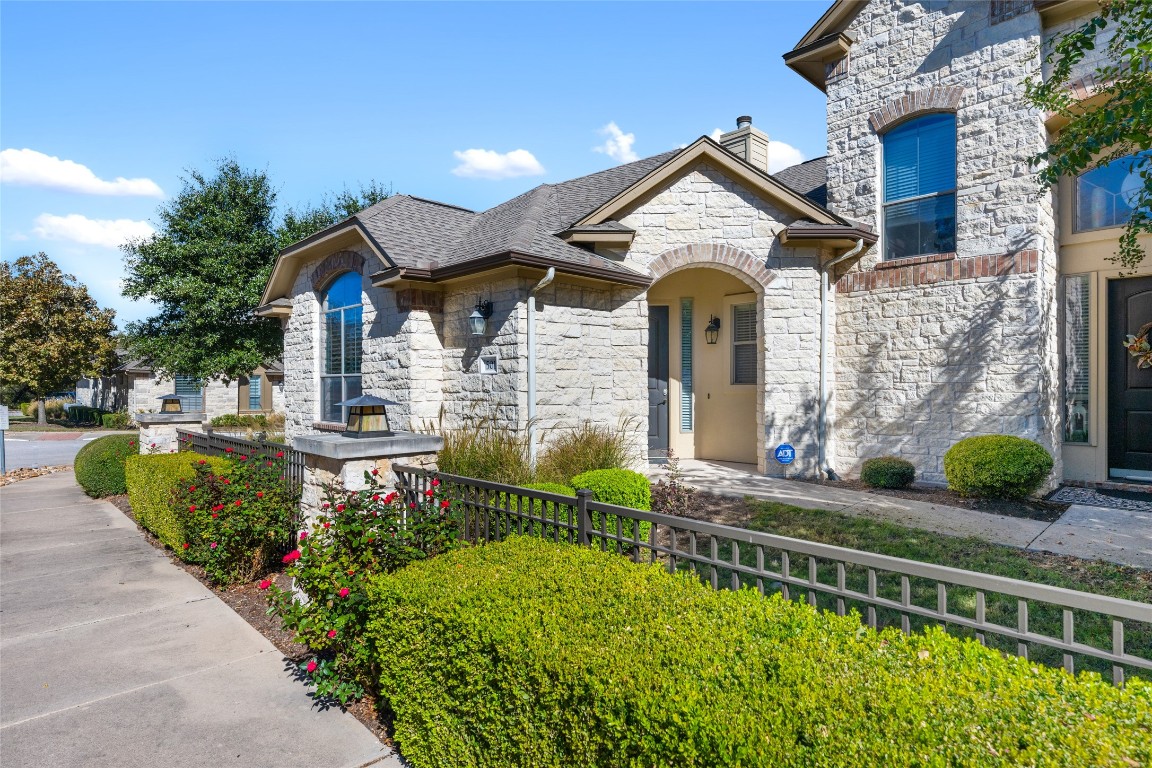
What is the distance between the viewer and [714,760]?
5.14ft

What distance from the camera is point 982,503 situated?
6.95 m

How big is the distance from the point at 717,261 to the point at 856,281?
2119mm

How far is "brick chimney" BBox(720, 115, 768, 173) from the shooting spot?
36.6 ft

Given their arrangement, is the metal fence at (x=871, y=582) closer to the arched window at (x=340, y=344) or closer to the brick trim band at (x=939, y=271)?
the brick trim band at (x=939, y=271)

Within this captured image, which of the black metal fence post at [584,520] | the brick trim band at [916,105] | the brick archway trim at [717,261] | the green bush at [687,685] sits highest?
the brick trim band at [916,105]

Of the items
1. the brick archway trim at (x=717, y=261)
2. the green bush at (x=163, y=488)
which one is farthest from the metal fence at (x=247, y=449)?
the brick archway trim at (x=717, y=261)

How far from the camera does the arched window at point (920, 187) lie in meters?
8.35

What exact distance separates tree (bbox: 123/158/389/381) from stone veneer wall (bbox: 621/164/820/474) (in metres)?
14.3

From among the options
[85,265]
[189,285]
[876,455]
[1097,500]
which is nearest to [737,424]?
[876,455]

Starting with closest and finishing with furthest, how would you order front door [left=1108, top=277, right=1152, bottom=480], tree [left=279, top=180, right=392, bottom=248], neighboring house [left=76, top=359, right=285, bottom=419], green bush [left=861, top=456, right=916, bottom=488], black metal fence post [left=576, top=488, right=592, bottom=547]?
1. black metal fence post [left=576, top=488, right=592, bottom=547]
2. front door [left=1108, top=277, right=1152, bottom=480]
3. green bush [left=861, top=456, right=916, bottom=488]
4. tree [left=279, top=180, right=392, bottom=248]
5. neighboring house [left=76, top=359, right=285, bottom=419]

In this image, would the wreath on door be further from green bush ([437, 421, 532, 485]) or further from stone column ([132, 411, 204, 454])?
stone column ([132, 411, 204, 454])

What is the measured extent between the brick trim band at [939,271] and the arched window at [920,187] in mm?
291

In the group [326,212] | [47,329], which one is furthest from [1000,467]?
[47,329]

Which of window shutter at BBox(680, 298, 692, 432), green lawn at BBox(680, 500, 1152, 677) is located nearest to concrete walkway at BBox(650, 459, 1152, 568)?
green lawn at BBox(680, 500, 1152, 677)
